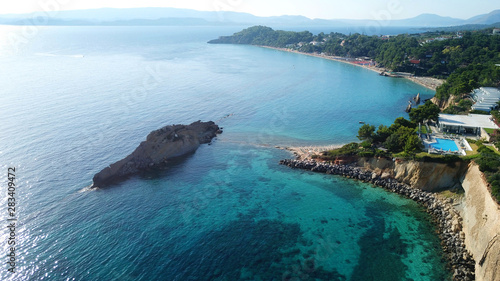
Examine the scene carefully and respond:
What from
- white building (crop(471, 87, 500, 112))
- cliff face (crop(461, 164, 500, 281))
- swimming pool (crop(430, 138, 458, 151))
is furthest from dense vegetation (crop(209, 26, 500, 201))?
swimming pool (crop(430, 138, 458, 151))

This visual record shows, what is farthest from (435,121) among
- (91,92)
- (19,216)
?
(91,92)

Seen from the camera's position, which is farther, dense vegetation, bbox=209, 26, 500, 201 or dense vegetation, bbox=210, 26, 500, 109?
dense vegetation, bbox=210, 26, 500, 109

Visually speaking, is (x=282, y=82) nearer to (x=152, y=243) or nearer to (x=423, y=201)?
(x=423, y=201)

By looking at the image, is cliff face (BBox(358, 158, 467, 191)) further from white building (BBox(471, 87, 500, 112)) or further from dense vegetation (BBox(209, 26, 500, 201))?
white building (BBox(471, 87, 500, 112))

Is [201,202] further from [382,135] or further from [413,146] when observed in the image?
[382,135]

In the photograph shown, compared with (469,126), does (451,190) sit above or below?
below

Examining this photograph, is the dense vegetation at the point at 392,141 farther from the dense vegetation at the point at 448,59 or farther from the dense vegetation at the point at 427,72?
the dense vegetation at the point at 448,59

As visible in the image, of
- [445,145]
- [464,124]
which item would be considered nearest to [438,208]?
[445,145]
